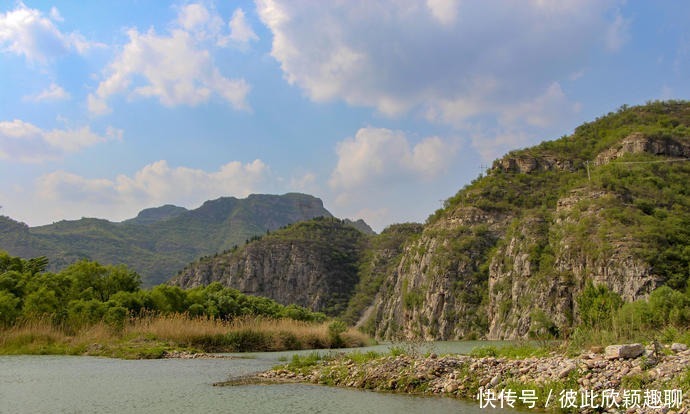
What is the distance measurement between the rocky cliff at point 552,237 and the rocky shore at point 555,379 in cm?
4706

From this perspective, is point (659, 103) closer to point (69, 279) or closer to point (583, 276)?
point (583, 276)

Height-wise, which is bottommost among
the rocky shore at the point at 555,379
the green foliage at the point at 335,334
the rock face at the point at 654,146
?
the green foliage at the point at 335,334

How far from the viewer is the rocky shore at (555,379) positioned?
10820mm

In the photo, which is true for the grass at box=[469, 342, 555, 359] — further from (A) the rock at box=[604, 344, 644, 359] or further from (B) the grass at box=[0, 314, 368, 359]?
(B) the grass at box=[0, 314, 368, 359]

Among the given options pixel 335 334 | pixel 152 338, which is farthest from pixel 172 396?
pixel 335 334

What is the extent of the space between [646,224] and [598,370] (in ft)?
234

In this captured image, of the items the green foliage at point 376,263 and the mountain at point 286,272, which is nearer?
the green foliage at point 376,263

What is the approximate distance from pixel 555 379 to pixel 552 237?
79.3 metres

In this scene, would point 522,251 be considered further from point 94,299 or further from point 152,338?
point 152,338

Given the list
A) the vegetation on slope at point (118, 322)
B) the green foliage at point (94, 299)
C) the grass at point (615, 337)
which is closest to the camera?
the grass at point (615, 337)

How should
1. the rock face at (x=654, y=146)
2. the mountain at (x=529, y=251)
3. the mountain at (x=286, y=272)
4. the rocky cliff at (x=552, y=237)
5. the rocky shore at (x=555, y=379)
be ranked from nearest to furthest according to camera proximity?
the rocky shore at (x=555, y=379) → the rocky cliff at (x=552, y=237) → the mountain at (x=529, y=251) → the rock face at (x=654, y=146) → the mountain at (x=286, y=272)

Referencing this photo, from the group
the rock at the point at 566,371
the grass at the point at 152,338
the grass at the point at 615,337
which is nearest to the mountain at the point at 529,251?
the grass at the point at 152,338

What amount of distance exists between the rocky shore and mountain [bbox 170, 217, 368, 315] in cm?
12830

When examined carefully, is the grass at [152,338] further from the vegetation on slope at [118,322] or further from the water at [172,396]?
the water at [172,396]
